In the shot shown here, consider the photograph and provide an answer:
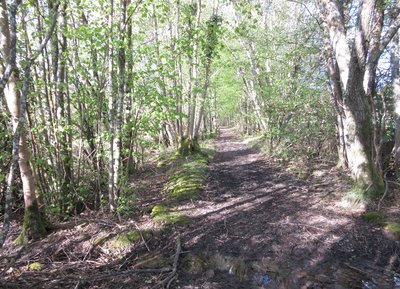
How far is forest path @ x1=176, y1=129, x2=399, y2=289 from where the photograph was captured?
375cm

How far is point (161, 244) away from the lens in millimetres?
4836

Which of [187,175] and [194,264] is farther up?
[187,175]

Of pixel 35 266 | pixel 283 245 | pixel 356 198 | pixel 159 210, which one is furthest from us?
pixel 159 210

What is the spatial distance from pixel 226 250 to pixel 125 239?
181 centimetres

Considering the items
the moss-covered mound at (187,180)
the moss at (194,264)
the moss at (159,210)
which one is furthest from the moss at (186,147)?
the moss at (194,264)

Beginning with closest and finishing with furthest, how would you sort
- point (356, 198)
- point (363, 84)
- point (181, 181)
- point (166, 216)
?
point (356, 198) < point (363, 84) < point (166, 216) < point (181, 181)

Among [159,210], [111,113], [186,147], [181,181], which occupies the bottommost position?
[159,210]

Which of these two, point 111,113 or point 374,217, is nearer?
point 374,217

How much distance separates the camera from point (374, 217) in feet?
16.2

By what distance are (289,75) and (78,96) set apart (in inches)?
350

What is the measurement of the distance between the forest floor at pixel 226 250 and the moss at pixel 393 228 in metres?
0.09

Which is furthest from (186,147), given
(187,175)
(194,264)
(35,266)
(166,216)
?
(35,266)

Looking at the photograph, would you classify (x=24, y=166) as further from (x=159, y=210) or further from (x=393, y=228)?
(x=393, y=228)

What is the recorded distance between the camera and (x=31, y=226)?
5125 millimetres
